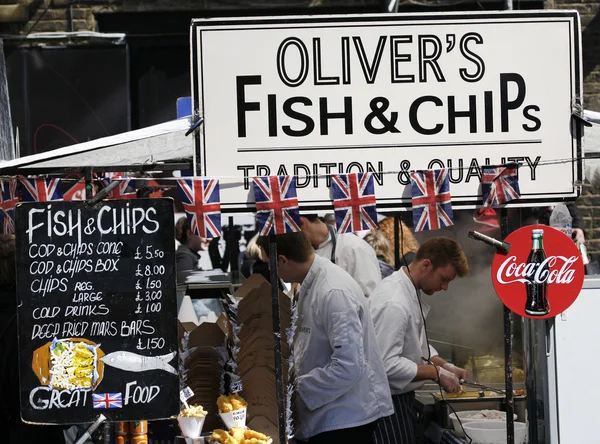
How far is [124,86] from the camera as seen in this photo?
1029cm

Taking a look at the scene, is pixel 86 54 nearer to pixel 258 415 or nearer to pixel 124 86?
pixel 124 86

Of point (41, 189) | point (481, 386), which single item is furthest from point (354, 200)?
point (481, 386)

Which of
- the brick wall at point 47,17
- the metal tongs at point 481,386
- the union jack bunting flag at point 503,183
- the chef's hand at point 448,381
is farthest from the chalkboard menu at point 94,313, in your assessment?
the brick wall at point 47,17

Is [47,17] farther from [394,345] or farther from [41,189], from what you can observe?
[394,345]

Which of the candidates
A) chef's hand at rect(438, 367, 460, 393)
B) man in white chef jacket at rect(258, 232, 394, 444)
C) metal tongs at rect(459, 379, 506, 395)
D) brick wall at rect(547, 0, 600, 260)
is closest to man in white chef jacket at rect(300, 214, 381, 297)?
metal tongs at rect(459, 379, 506, 395)

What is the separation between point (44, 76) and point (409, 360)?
6319mm

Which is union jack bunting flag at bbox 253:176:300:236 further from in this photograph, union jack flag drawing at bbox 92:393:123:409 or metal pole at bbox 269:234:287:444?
union jack flag drawing at bbox 92:393:123:409

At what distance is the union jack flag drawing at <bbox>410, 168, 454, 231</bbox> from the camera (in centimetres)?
468

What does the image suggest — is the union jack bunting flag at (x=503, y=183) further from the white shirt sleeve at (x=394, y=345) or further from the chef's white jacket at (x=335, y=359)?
the white shirt sleeve at (x=394, y=345)

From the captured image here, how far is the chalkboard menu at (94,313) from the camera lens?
14.9ft

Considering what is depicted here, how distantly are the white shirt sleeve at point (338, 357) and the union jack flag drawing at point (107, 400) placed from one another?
3.38ft

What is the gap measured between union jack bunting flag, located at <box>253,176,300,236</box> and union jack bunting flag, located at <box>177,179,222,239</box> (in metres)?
0.20

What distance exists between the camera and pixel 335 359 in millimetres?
4969

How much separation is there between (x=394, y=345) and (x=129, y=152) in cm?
192
